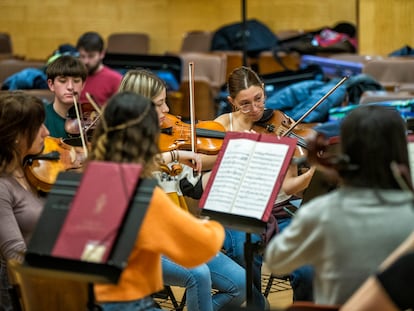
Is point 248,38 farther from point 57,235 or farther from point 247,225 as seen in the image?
point 57,235

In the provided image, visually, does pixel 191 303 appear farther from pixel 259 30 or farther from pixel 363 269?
pixel 259 30

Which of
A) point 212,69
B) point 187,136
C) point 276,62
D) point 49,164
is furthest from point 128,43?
point 49,164

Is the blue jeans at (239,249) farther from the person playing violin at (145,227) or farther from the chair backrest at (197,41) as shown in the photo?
the chair backrest at (197,41)

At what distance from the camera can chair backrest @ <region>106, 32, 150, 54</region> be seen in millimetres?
10031

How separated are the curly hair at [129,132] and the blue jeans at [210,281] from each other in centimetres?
85

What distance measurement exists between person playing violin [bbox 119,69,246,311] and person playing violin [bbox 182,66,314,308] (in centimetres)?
12

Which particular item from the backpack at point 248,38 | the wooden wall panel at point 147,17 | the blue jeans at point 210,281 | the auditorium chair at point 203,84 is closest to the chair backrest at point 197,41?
the backpack at point 248,38

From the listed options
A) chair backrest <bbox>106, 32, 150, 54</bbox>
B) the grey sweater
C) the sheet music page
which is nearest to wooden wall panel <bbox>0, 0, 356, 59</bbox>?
chair backrest <bbox>106, 32, 150, 54</bbox>

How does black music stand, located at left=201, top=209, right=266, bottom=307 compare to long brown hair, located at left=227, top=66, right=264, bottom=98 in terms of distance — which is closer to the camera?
black music stand, located at left=201, top=209, right=266, bottom=307

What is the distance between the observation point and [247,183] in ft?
9.41

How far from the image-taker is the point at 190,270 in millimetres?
3297

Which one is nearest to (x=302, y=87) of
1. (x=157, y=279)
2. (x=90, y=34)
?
(x=90, y=34)

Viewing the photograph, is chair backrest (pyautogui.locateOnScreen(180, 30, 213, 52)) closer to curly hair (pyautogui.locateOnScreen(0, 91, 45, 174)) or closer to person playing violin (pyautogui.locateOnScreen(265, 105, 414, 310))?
curly hair (pyautogui.locateOnScreen(0, 91, 45, 174))

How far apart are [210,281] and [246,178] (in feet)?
1.98
